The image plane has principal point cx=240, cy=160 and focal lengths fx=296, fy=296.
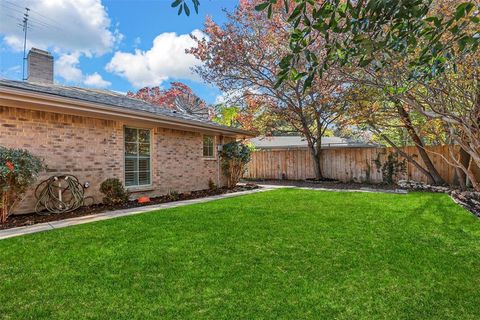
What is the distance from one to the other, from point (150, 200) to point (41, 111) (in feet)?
11.6

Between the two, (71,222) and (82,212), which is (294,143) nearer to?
(82,212)

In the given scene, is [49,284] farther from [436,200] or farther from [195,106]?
[195,106]

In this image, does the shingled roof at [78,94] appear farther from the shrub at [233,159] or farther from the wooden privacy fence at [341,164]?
the wooden privacy fence at [341,164]

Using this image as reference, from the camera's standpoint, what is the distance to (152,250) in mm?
4008

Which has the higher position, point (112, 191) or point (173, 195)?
point (112, 191)

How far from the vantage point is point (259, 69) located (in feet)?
42.2

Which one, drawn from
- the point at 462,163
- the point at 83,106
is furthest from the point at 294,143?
the point at 83,106

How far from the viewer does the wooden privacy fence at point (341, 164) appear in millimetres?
11891

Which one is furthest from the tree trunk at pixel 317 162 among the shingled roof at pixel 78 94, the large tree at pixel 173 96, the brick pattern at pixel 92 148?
the large tree at pixel 173 96

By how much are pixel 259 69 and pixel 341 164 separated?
601 cm

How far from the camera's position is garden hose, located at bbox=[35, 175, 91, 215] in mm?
6551

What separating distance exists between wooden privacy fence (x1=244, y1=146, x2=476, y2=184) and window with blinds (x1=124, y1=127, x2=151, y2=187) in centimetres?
876

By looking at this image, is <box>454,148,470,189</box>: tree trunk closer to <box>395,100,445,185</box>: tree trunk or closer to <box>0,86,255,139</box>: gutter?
<box>395,100,445,185</box>: tree trunk

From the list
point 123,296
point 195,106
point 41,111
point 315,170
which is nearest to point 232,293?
point 123,296
